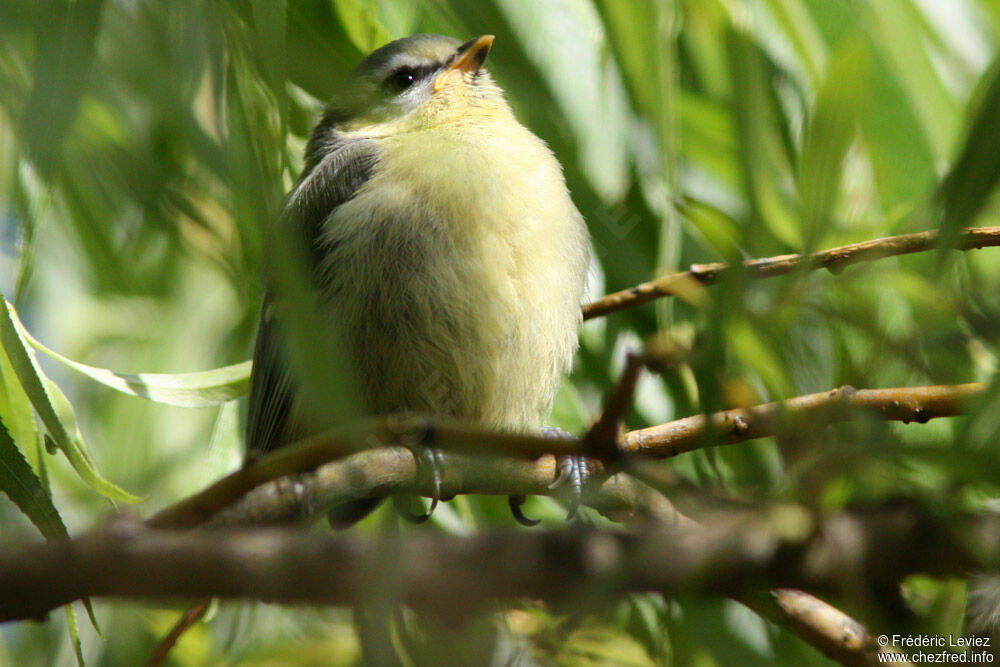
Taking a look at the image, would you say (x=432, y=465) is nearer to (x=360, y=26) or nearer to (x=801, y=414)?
(x=801, y=414)

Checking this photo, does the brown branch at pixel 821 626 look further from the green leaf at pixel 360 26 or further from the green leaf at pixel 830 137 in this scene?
the green leaf at pixel 360 26

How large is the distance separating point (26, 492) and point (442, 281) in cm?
109

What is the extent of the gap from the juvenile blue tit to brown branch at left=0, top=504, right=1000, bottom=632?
1.54m

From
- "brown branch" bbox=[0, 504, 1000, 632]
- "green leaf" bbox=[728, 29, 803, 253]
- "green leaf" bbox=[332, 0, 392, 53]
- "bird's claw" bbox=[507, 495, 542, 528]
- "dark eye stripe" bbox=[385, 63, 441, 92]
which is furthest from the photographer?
"dark eye stripe" bbox=[385, 63, 441, 92]

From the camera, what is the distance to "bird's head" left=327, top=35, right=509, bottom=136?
2.72 metres

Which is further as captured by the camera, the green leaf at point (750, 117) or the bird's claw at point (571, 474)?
the bird's claw at point (571, 474)

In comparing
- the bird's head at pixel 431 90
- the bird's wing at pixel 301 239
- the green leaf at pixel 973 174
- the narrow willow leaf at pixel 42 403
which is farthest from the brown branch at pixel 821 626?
the bird's head at pixel 431 90

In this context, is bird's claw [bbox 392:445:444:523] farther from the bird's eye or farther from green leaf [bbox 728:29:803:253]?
the bird's eye

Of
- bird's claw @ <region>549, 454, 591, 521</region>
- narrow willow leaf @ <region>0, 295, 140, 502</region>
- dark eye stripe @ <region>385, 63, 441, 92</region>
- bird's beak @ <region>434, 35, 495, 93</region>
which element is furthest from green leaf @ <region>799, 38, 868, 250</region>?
bird's beak @ <region>434, 35, 495, 93</region>

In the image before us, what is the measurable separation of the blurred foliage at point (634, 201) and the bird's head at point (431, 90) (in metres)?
0.29

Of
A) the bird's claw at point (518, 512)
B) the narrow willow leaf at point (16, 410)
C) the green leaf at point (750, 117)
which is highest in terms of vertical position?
the green leaf at point (750, 117)

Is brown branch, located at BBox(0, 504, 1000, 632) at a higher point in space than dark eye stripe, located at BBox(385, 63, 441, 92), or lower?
higher

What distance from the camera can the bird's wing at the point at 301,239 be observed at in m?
2.38

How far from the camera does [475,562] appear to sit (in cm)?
68
